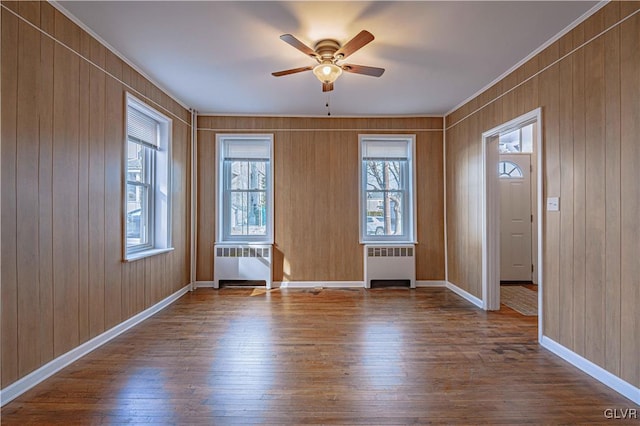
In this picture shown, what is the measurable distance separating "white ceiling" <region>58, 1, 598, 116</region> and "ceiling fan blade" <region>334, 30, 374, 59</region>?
17cm

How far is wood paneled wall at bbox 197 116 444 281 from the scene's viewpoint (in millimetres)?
5051

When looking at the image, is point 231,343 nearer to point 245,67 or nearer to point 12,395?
point 12,395

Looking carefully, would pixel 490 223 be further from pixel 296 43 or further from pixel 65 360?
pixel 65 360

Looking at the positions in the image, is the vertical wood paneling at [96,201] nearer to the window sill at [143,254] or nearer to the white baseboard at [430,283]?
the window sill at [143,254]

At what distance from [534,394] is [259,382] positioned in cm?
187

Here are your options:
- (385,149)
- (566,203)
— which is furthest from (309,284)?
(566,203)

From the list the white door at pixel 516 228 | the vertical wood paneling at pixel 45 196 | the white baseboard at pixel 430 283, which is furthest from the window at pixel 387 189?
the vertical wood paneling at pixel 45 196

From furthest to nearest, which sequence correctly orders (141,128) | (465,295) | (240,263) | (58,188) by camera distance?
(240,263), (465,295), (141,128), (58,188)

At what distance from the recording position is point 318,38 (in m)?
2.78

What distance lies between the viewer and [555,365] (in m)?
2.53

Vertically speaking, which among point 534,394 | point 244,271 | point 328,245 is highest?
point 328,245

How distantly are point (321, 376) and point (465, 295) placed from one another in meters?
2.90

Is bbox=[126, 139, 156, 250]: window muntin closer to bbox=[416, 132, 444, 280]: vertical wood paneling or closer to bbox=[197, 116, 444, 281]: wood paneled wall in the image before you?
bbox=[197, 116, 444, 281]: wood paneled wall

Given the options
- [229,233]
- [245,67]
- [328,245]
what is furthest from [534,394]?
[229,233]
